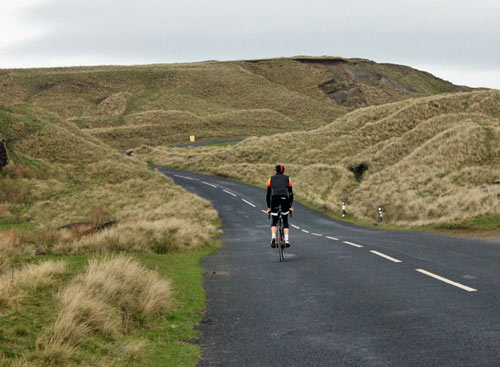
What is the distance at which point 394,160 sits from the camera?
50656 millimetres

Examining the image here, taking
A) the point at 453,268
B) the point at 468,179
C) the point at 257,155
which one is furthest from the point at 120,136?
the point at 453,268

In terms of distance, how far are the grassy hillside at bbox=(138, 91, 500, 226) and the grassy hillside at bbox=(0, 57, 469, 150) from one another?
30301 millimetres

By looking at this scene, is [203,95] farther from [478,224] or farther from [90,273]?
[90,273]

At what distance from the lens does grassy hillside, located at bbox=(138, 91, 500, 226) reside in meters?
→ 30.7

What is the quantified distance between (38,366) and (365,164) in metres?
48.8

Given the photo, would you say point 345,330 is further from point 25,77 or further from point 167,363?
point 25,77

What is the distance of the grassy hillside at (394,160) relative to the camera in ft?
101

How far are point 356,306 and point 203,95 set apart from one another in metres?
146

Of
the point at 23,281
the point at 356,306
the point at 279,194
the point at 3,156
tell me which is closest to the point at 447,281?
the point at 356,306

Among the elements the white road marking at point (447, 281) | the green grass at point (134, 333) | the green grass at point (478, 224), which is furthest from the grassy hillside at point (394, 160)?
the green grass at point (134, 333)

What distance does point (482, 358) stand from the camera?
5512 mm

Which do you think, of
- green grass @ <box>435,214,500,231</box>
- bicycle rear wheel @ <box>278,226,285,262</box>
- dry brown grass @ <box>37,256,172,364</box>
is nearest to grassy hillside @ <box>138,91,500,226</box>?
green grass @ <box>435,214,500,231</box>

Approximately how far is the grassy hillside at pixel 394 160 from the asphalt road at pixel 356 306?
10.8 metres

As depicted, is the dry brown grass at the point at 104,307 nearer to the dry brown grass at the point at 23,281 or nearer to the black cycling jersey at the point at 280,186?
the dry brown grass at the point at 23,281
